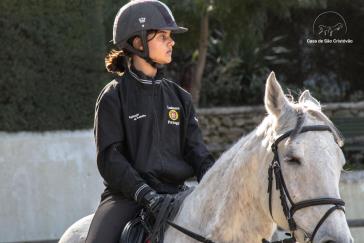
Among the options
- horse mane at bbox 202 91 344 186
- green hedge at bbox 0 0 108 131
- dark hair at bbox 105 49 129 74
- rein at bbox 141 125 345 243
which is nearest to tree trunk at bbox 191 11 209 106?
green hedge at bbox 0 0 108 131

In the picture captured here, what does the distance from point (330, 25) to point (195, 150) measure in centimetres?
973

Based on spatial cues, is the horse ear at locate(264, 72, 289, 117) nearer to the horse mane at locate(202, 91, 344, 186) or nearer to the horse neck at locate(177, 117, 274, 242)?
the horse mane at locate(202, 91, 344, 186)

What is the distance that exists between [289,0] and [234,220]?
8.74 metres

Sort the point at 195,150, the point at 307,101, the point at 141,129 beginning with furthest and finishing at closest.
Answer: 1. the point at 195,150
2. the point at 141,129
3. the point at 307,101

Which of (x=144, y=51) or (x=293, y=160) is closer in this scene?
(x=293, y=160)

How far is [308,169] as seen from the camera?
3.45m

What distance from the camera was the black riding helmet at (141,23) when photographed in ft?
14.9

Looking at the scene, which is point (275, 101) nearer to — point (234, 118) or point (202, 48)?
point (202, 48)

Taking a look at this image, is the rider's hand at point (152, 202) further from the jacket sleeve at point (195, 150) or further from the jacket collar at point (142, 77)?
the jacket collar at point (142, 77)

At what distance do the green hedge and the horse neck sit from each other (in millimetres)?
7000

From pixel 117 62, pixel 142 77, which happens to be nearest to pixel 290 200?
pixel 142 77

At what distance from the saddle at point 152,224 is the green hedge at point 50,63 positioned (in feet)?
22.0

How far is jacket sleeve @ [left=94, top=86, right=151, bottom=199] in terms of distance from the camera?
424cm

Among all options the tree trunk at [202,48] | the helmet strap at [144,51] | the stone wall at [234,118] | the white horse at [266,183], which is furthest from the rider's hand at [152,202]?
the stone wall at [234,118]
